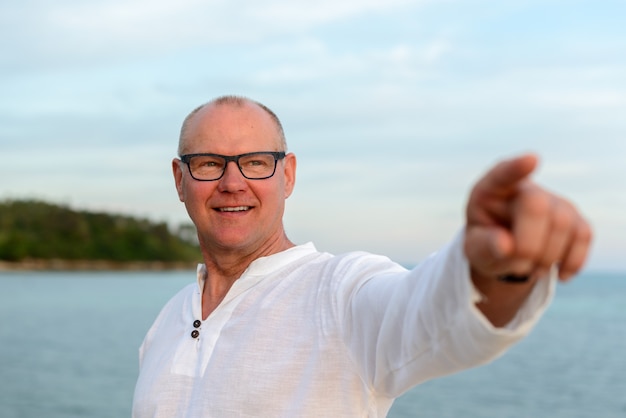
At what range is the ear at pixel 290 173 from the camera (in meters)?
2.97

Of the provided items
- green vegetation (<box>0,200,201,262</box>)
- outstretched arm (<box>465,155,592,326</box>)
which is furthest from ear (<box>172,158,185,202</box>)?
green vegetation (<box>0,200,201,262</box>)

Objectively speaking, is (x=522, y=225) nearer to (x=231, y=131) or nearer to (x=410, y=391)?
(x=231, y=131)

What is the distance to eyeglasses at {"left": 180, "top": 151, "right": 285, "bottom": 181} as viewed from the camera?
2699 millimetres

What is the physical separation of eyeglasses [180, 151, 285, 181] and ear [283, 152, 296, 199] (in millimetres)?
206

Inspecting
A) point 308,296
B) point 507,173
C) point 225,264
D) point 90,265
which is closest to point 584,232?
point 507,173

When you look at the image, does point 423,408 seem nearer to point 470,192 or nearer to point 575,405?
point 575,405

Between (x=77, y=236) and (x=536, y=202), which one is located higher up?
(x=536, y=202)

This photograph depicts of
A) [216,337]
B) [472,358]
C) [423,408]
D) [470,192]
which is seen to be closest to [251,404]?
[216,337]

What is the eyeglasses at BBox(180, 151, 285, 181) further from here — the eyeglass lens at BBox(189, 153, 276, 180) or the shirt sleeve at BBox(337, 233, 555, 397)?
the shirt sleeve at BBox(337, 233, 555, 397)

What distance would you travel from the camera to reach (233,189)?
266cm

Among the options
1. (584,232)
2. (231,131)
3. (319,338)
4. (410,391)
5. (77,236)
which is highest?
(231,131)

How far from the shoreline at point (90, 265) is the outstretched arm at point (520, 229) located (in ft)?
345

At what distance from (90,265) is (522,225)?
119m

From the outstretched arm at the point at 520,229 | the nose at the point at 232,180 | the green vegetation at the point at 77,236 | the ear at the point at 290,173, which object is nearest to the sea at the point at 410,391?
the ear at the point at 290,173
